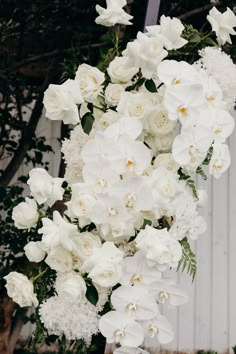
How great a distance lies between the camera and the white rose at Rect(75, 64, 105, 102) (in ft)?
3.99

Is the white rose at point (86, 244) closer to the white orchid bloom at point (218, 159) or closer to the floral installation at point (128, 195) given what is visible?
the floral installation at point (128, 195)

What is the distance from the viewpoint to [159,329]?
3.75 feet

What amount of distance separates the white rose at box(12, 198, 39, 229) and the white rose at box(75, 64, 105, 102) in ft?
0.78

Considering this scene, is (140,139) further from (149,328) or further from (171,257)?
(149,328)

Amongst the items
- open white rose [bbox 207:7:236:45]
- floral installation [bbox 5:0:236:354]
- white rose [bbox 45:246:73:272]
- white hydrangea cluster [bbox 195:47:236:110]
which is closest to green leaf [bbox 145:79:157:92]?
floral installation [bbox 5:0:236:354]

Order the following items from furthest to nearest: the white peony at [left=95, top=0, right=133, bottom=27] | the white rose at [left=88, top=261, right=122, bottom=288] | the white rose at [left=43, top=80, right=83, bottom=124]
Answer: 1. the white peony at [left=95, top=0, right=133, bottom=27]
2. the white rose at [left=43, top=80, right=83, bottom=124]
3. the white rose at [left=88, top=261, right=122, bottom=288]

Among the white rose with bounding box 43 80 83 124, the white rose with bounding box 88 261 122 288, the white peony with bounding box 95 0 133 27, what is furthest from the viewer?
the white peony with bounding box 95 0 133 27

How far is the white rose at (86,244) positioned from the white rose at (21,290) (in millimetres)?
123

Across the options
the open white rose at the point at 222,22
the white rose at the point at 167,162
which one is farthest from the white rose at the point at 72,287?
the open white rose at the point at 222,22

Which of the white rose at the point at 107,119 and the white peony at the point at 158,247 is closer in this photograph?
the white peony at the point at 158,247

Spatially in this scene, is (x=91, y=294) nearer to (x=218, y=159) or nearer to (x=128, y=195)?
(x=128, y=195)

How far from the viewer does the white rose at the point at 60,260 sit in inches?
43.8

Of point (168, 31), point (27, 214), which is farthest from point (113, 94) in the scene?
point (27, 214)

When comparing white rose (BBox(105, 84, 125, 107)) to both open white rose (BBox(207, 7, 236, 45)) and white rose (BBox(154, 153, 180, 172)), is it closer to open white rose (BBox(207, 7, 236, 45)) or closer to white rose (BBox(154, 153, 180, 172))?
white rose (BBox(154, 153, 180, 172))
